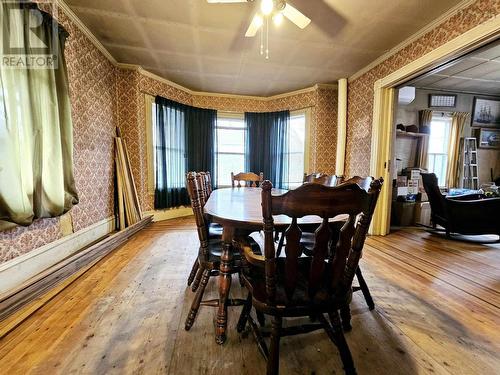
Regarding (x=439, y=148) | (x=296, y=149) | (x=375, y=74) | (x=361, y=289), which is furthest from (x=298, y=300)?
(x=439, y=148)

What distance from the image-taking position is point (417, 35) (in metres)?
2.57

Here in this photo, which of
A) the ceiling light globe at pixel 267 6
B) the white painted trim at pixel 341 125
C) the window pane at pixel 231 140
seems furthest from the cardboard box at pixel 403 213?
the ceiling light globe at pixel 267 6

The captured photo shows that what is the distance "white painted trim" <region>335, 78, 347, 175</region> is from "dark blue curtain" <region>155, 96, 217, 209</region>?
240 cm

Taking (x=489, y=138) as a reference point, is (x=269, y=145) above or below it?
below

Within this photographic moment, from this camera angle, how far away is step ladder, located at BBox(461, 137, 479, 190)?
15.2 ft

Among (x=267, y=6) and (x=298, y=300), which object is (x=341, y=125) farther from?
(x=298, y=300)

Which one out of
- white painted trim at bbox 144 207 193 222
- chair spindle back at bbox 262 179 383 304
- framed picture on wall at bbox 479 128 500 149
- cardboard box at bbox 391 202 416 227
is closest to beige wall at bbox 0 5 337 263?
white painted trim at bbox 144 207 193 222

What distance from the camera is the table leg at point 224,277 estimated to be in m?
1.27

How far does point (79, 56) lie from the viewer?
2.58 metres

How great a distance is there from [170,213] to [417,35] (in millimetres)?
4379

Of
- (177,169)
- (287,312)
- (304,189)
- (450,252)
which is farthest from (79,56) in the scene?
(450,252)

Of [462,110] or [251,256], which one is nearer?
[251,256]

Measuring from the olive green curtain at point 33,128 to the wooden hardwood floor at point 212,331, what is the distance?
723 millimetres

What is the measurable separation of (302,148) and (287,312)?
398cm
